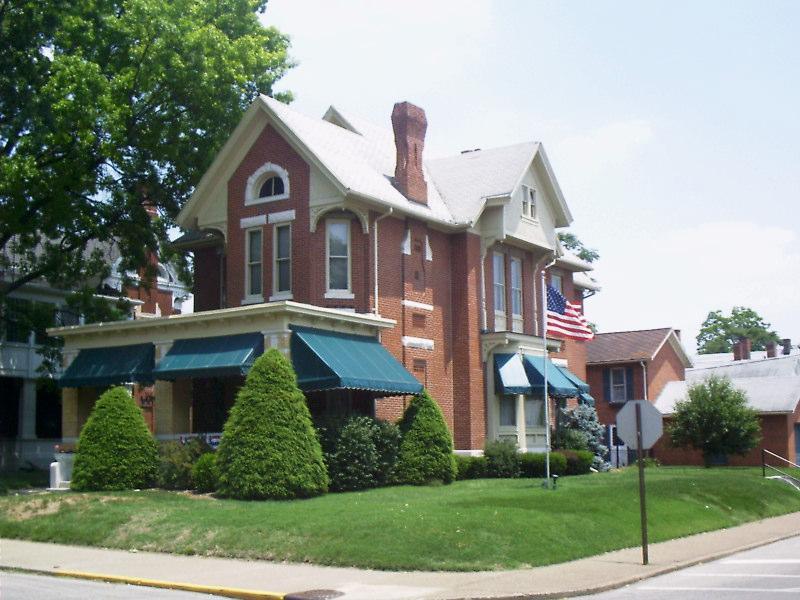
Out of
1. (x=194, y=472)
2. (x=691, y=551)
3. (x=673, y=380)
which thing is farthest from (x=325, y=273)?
(x=673, y=380)

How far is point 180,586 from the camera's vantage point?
1504 cm

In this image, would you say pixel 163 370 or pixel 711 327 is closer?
pixel 163 370

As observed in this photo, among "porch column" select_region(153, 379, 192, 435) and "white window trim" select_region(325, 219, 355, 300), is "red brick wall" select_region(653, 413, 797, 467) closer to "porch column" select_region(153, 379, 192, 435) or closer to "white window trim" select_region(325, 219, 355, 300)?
"white window trim" select_region(325, 219, 355, 300)

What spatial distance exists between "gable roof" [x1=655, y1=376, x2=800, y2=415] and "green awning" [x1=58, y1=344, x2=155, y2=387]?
24951 millimetres

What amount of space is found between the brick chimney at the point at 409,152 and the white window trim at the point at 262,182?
3546 mm

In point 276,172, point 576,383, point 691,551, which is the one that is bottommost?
point 691,551

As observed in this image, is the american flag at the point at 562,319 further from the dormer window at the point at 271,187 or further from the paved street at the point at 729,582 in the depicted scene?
the paved street at the point at 729,582

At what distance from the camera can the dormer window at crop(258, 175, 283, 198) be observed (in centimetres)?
3088

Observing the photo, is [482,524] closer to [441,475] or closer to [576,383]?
[441,475]

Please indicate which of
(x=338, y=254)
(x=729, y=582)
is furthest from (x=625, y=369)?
(x=729, y=582)

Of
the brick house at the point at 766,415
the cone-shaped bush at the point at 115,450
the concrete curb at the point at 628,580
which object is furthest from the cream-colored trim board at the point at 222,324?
the brick house at the point at 766,415

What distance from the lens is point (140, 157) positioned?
34.1m

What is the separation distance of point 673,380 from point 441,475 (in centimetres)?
2837

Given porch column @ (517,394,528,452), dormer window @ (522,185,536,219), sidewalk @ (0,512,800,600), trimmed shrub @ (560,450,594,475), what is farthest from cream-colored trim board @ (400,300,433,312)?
sidewalk @ (0,512,800,600)
